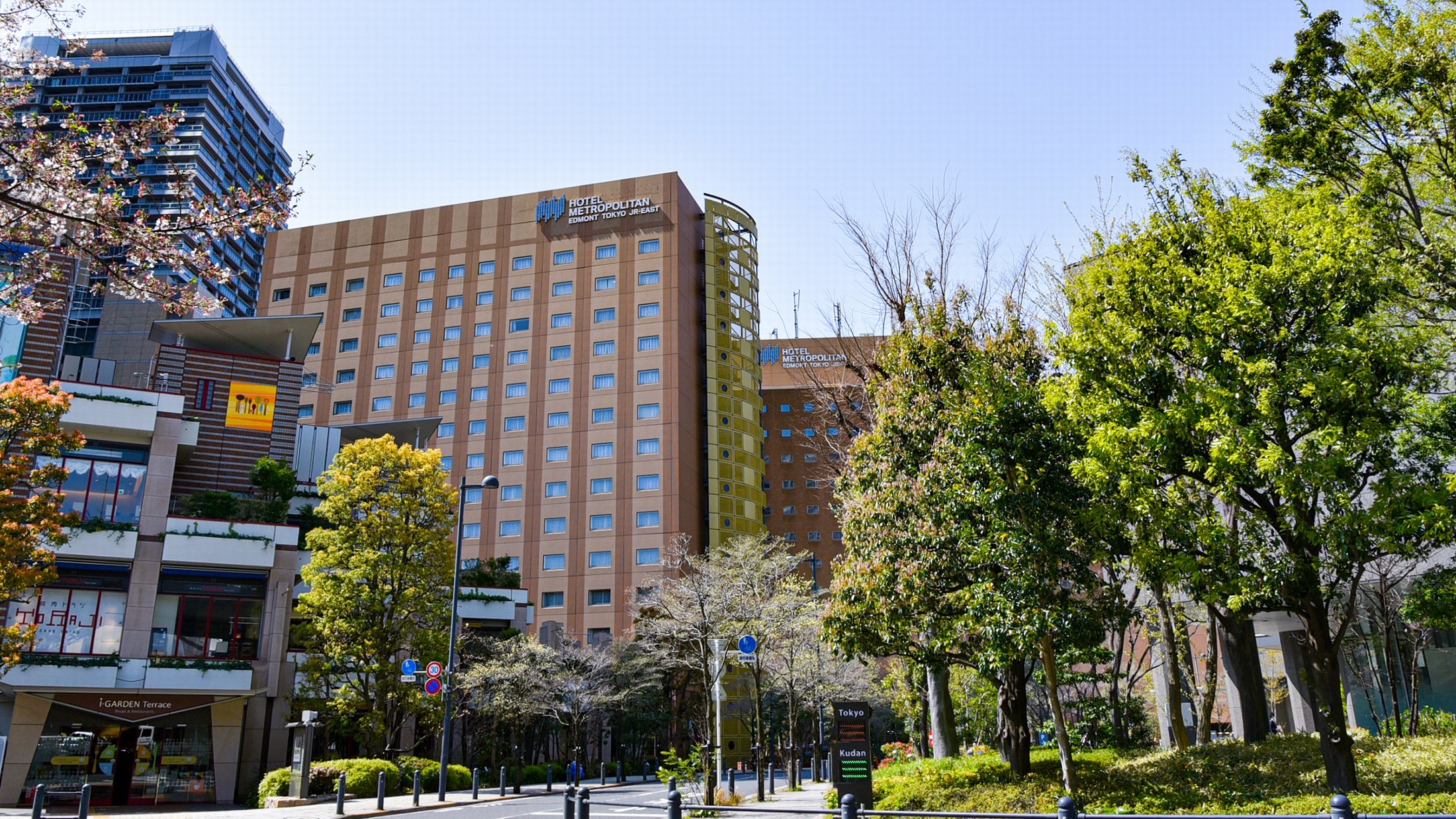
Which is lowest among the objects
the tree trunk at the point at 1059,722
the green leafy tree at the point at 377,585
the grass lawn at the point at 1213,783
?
the grass lawn at the point at 1213,783

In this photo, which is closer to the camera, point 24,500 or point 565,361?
point 24,500

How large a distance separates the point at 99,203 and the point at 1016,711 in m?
17.2

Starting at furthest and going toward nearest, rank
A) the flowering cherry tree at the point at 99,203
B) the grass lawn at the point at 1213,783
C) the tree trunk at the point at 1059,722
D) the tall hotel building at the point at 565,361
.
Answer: the tall hotel building at the point at 565,361 → the tree trunk at the point at 1059,722 → the grass lawn at the point at 1213,783 → the flowering cherry tree at the point at 99,203

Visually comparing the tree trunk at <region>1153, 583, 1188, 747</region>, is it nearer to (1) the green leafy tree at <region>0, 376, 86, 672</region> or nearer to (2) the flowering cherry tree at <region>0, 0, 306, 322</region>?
(2) the flowering cherry tree at <region>0, 0, 306, 322</region>

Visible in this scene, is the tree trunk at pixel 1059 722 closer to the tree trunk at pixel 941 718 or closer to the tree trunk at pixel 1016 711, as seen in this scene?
the tree trunk at pixel 1016 711

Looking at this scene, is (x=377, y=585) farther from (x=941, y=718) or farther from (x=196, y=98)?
(x=196, y=98)

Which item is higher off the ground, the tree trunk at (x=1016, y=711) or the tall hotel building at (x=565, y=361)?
the tall hotel building at (x=565, y=361)

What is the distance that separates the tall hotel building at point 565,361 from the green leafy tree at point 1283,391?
49.8 meters

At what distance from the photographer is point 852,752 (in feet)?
57.6

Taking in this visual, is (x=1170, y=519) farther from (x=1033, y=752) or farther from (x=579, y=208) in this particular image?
(x=579, y=208)

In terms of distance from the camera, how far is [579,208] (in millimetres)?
75188

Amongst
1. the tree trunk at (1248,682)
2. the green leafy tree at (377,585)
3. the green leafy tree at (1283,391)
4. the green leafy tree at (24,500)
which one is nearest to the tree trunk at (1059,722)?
the green leafy tree at (1283,391)

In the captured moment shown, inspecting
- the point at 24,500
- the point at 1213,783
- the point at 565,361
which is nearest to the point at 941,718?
the point at 1213,783

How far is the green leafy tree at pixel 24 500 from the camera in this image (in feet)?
72.9
